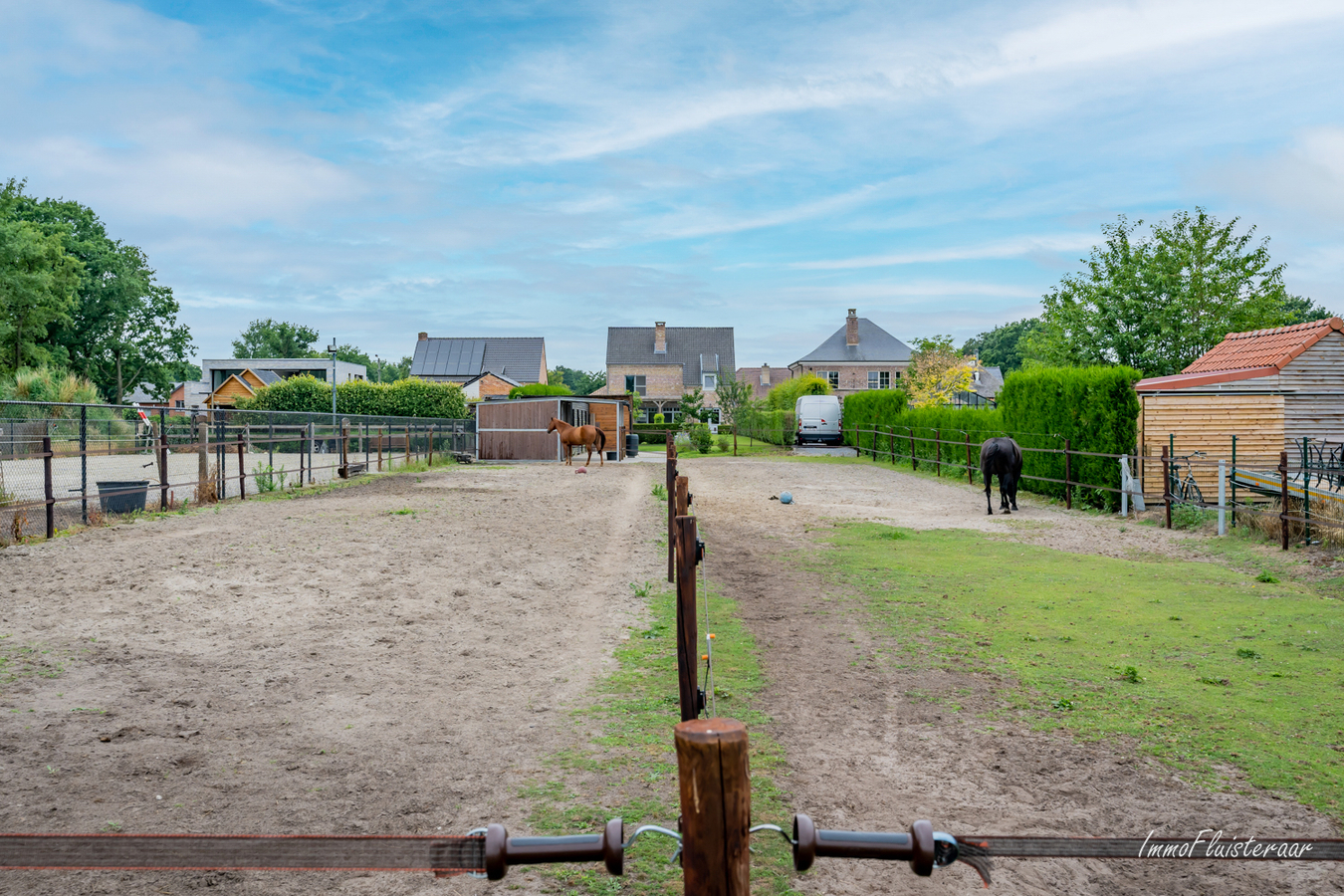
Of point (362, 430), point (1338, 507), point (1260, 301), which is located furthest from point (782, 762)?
point (1260, 301)

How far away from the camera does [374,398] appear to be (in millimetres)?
43062

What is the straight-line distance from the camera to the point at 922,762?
4320mm

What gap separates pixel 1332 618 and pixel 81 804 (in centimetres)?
873

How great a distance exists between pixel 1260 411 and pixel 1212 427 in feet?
3.27

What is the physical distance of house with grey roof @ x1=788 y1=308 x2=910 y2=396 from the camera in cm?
6494

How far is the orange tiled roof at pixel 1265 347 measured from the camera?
1547 centimetres

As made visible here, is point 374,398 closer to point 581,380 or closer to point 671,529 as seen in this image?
point 671,529

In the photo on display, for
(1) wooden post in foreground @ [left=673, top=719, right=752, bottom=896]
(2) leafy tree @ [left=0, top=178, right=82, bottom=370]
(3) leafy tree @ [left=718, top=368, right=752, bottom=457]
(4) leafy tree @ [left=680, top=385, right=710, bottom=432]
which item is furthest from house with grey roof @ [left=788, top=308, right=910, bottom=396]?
(1) wooden post in foreground @ [left=673, top=719, right=752, bottom=896]

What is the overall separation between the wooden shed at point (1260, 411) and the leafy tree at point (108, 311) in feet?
167

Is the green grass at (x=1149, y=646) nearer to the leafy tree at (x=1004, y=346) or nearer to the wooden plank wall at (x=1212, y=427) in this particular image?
the wooden plank wall at (x=1212, y=427)

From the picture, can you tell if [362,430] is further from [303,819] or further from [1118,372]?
[303,819]

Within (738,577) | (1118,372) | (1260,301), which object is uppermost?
(1260,301)

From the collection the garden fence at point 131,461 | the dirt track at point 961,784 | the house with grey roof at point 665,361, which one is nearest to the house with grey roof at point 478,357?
the house with grey roof at point 665,361

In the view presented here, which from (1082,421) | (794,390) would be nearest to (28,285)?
(794,390)
